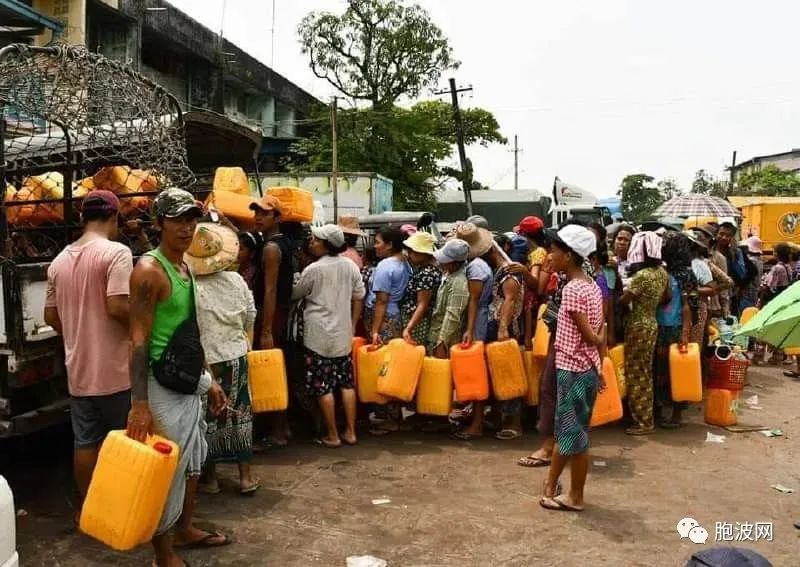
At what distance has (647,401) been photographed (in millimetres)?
6094

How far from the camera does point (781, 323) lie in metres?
2.81

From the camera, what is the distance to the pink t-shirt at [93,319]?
3.53 metres

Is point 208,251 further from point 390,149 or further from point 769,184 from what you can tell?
point 769,184

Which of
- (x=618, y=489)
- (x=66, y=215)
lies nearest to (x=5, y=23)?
(x=66, y=215)

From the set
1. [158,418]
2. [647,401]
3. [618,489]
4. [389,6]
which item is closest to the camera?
[158,418]

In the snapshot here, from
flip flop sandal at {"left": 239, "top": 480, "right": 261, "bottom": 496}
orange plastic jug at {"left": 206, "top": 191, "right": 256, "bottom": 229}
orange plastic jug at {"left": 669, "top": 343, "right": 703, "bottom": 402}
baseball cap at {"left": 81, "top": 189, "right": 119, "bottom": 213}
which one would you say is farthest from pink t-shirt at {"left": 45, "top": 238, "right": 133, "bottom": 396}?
orange plastic jug at {"left": 669, "top": 343, "right": 703, "bottom": 402}

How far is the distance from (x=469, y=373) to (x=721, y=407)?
2.38m

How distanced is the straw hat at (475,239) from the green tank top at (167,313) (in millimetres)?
3179

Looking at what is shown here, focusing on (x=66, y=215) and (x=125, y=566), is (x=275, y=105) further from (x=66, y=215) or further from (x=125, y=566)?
(x=125, y=566)

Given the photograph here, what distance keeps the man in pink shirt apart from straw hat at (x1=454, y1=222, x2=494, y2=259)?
310 centimetres

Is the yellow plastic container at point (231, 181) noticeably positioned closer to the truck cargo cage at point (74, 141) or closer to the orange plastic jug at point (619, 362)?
the truck cargo cage at point (74, 141)

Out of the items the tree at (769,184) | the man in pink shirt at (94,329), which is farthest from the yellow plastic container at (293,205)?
the tree at (769,184)

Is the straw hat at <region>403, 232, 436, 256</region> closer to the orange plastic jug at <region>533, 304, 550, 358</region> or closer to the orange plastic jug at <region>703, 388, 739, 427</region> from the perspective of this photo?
the orange plastic jug at <region>533, 304, 550, 358</region>

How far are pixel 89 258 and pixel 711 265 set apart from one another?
18.7ft
